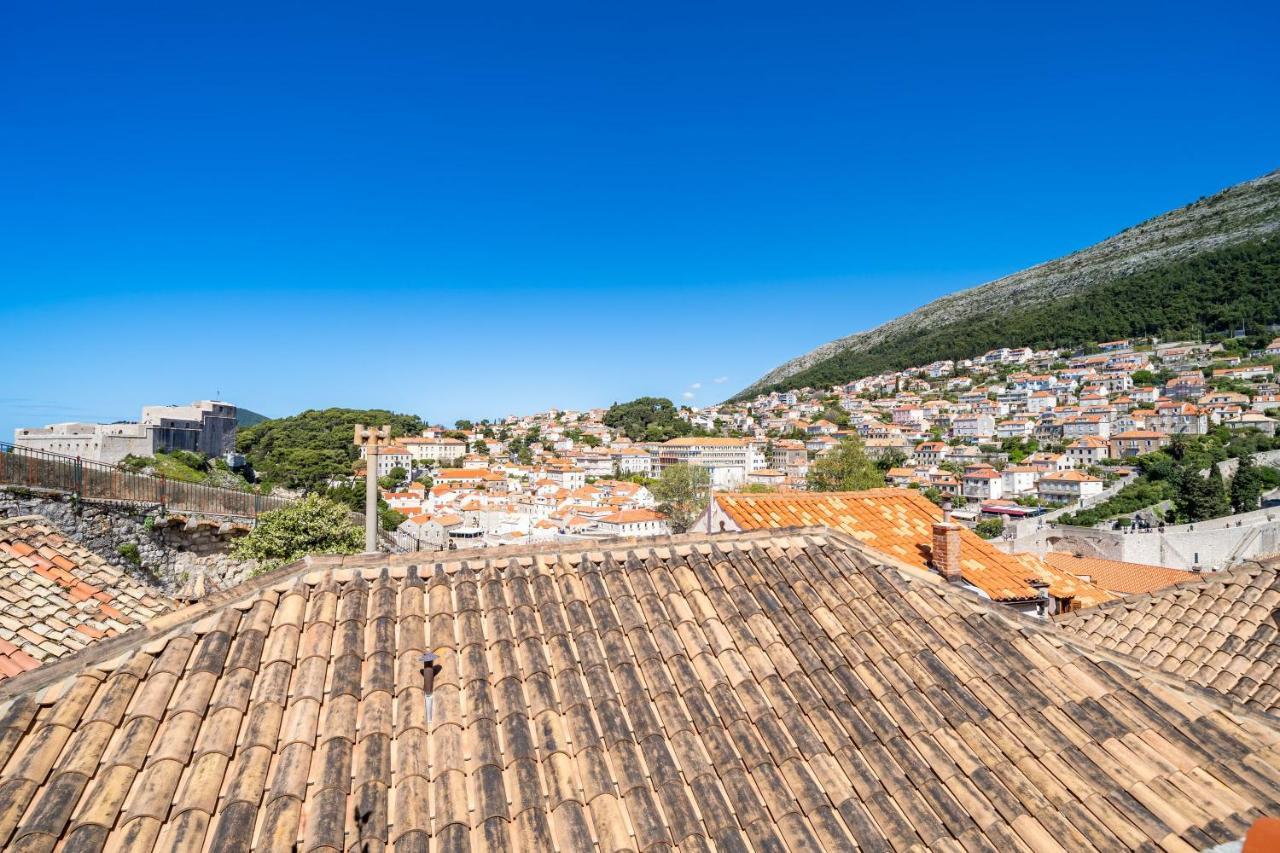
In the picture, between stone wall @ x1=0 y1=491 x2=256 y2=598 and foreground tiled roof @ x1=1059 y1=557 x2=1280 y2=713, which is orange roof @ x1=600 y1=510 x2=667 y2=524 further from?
foreground tiled roof @ x1=1059 y1=557 x2=1280 y2=713

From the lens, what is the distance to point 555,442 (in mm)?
157375

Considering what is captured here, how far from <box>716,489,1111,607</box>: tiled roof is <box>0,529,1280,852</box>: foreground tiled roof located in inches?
294

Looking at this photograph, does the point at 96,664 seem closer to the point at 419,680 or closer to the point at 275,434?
the point at 419,680

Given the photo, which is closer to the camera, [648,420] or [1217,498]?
[1217,498]

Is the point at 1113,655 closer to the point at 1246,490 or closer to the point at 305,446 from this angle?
the point at 1246,490

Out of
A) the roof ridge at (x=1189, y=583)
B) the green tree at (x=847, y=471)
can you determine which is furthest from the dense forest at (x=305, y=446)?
the roof ridge at (x=1189, y=583)

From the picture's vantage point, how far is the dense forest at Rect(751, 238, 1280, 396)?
126 m

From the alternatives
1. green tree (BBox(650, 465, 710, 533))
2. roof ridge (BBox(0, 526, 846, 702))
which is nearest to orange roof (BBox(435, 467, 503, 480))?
green tree (BBox(650, 465, 710, 533))

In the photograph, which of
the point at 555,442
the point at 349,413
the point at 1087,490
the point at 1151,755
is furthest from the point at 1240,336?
the point at 1151,755

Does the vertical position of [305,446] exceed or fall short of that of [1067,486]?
it exceeds it

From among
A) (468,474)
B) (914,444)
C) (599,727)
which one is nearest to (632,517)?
(468,474)

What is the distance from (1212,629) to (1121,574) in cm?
1960

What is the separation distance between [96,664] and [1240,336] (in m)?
165

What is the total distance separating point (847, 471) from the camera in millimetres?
42781
